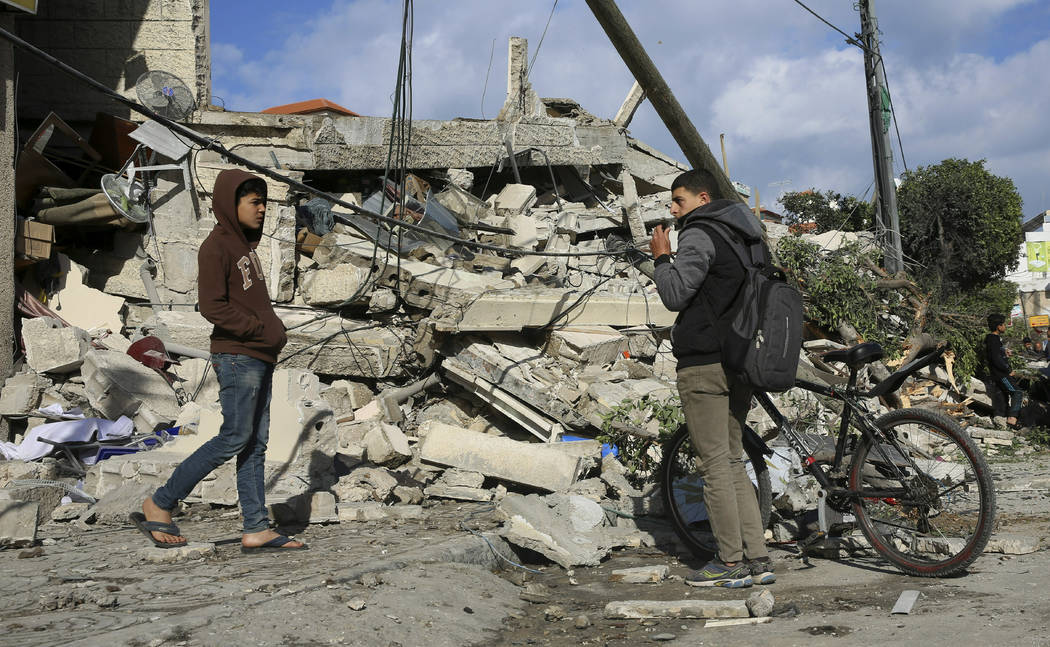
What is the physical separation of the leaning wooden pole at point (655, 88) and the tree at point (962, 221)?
14636 millimetres

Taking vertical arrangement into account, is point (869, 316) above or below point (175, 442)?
above

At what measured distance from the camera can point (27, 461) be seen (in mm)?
6172

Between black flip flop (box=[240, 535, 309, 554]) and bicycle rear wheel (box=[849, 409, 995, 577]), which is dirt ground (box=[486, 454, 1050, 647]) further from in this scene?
black flip flop (box=[240, 535, 309, 554])

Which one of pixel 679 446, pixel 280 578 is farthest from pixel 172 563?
pixel 679 446

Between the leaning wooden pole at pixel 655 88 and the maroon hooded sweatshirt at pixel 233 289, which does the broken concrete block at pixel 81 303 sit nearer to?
the maroon hooded sweatshirt at pixel 233 289

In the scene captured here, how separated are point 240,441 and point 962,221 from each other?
1917 cm

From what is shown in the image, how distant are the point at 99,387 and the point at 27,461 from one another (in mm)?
954

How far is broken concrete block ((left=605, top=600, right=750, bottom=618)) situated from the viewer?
333cm

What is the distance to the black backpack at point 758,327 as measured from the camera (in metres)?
3.69

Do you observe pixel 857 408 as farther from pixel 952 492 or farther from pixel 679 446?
pixel 679 446

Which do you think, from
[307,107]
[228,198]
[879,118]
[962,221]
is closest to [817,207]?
[962,221]

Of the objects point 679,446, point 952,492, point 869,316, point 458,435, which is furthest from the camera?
point 869,316

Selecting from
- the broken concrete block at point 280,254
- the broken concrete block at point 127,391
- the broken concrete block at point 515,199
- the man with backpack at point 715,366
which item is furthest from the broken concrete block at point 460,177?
the man with backpack at point 715,366

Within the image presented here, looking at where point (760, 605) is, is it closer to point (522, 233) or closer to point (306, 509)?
point (306, 509)
